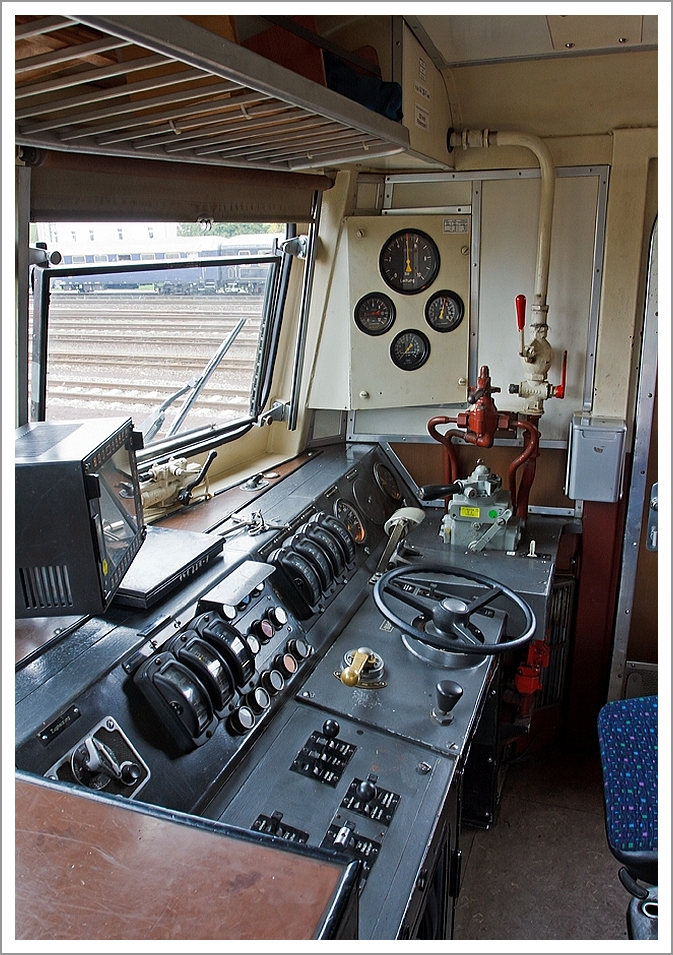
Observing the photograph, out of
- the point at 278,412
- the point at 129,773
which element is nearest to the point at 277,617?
the point at 129,773

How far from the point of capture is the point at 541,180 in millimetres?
3014

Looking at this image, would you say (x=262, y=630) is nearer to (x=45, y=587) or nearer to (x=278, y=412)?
(x=45, y=587)

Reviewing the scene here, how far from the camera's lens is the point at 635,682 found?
3316 mm

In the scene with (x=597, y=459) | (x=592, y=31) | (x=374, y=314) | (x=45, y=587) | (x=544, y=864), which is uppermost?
(x=592, y=31)

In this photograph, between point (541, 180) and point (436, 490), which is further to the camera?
point (541, 180)

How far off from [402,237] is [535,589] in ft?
5.34

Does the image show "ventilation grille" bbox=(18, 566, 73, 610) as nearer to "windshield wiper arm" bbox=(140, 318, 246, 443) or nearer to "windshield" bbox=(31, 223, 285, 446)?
"windshield" bbox=(31, 223, 285, 446)

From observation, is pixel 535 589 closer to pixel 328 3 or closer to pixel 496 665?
pixel 496 665

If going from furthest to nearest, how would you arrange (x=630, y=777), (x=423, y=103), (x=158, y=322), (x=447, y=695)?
1. (x=423, y=103)
2. (x=158, y=322)
3. (x=630, y=777)
4. (x=447, y=695)

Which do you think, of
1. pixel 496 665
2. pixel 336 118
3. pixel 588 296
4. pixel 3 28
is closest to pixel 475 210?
pixel 588 296

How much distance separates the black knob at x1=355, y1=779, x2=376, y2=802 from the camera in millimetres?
1665

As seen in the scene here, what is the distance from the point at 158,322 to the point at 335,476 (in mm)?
966

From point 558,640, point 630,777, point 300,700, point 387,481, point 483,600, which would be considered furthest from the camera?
point 387,481

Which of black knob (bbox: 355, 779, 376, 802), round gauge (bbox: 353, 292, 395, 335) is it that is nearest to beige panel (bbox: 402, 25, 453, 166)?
round gauge (bbox: 353, 292, 395, 335)
